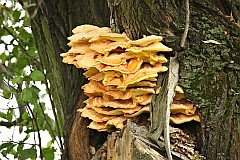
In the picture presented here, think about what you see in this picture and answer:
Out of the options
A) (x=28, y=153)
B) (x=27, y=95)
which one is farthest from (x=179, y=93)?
(x=28, y=153)

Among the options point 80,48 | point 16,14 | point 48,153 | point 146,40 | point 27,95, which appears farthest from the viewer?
point 16,14

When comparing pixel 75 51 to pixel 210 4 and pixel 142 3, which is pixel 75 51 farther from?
pixel 210 4

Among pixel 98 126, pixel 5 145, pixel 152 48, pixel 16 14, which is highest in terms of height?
pixel 16 14

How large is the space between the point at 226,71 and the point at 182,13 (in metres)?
0.34

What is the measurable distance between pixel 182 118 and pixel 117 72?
36 centimetres

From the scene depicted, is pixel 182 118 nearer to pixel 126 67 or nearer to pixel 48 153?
pixel 126 67

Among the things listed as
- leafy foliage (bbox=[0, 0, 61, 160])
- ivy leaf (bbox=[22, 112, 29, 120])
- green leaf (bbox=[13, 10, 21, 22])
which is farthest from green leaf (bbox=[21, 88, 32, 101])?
green leaf (bbox=[13, 10, 21, 22])

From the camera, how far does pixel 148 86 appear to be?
75.0 inches

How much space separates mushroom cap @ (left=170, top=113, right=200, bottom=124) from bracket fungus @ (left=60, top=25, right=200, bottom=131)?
0.05 feet

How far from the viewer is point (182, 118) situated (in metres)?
1.89

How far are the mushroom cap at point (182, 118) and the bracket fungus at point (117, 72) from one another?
1cm

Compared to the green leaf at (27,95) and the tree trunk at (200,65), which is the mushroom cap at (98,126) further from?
the green leaf at (27,95)

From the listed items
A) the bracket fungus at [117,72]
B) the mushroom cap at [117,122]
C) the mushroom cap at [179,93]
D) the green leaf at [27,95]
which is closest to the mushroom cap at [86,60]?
the bracket fungus at [117,72]

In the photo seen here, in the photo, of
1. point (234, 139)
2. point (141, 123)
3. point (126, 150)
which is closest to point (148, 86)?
point (141, 123)
